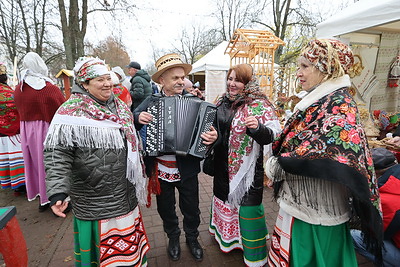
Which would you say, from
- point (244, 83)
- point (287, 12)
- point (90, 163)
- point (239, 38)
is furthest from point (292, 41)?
point (90, 163)

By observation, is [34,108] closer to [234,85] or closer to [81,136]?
[81,136]

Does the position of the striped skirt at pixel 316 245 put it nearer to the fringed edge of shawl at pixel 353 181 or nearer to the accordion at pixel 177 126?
the fringed edge of shawl at pixel 353 181

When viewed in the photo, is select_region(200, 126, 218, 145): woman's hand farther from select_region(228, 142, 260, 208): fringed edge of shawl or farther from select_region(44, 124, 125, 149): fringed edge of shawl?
select_region(44, 124, 125, 149): fringed edge of shawl

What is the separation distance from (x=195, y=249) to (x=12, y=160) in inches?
138

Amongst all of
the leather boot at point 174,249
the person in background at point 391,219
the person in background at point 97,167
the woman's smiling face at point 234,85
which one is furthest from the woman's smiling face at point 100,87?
the person in background at point 391,219

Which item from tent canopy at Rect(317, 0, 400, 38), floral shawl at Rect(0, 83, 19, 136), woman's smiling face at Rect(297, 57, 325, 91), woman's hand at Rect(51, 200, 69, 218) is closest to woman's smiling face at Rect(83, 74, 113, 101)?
woman's hand at Rect(51, 200, 69, 218)

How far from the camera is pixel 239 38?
7621 mm

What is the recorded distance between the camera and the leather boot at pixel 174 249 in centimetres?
239

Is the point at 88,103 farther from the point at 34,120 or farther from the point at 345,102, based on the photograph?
the point at 34,120

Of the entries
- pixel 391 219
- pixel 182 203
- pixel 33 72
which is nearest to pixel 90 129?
pixel 182 203

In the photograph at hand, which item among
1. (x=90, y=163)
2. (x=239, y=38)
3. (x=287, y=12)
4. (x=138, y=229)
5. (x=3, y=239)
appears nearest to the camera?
(x=3, y=239)

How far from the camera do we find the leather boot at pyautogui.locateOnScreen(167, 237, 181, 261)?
7.85 ft

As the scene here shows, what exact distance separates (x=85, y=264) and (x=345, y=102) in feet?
7.38

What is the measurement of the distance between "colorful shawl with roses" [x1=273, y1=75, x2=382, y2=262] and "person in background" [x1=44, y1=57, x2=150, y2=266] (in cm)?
124
